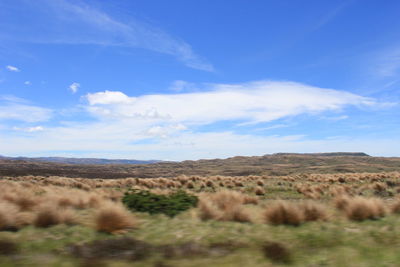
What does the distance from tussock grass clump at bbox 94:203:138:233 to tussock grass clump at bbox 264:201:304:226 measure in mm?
4319

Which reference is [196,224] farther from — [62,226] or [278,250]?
[62,226]

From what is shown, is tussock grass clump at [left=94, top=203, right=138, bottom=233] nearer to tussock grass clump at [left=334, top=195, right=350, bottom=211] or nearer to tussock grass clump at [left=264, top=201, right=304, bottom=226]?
tussock grass clump at [left=264, top=201, right=304, bottom=226]

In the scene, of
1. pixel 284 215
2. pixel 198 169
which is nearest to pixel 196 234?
pixel 284 215

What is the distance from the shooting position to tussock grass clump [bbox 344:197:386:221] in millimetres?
10933

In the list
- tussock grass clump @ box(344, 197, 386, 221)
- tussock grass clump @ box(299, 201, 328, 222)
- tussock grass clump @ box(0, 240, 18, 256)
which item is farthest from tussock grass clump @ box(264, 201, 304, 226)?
tussock grass clump @ box(0, 240, 18, 256)

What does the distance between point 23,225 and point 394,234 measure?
1038cm

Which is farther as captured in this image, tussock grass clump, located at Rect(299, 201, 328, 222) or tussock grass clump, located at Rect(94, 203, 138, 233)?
tussock grass clump, located at Rect(299, 201, 328, 222)

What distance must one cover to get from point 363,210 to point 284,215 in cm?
293

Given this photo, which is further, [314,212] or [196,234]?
[314,212]

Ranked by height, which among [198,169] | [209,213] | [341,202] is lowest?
[209,213]

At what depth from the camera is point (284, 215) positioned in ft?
33.9

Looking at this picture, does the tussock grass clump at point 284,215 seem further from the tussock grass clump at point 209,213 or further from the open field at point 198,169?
the open field at point 198,169

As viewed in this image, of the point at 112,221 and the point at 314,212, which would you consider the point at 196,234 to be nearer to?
the point at 112,221

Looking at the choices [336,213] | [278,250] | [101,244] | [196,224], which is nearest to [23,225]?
[101,244]
